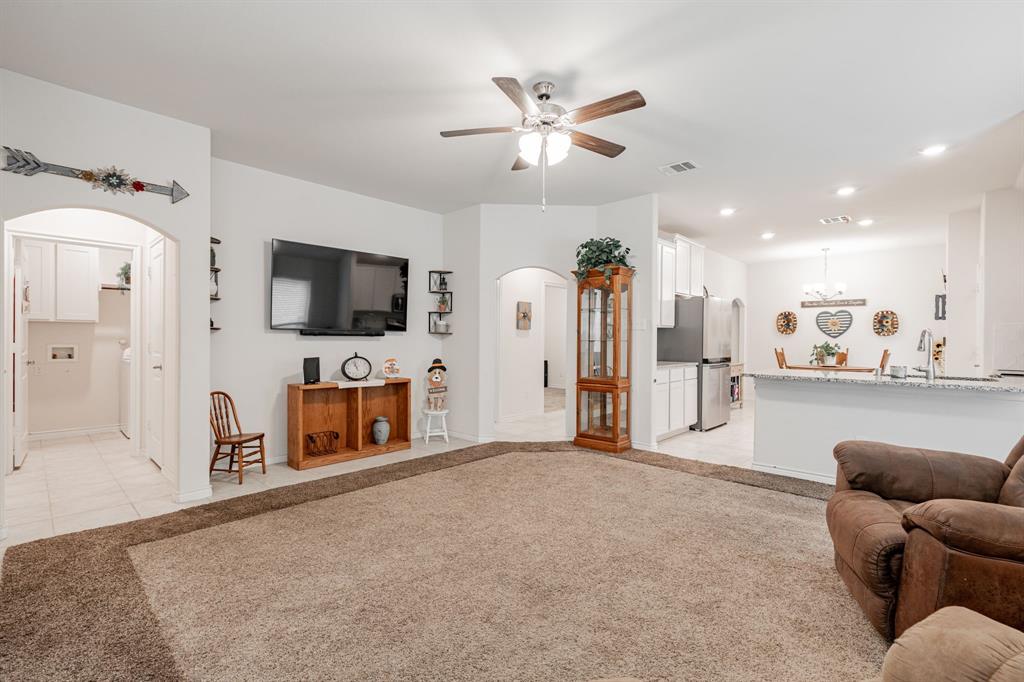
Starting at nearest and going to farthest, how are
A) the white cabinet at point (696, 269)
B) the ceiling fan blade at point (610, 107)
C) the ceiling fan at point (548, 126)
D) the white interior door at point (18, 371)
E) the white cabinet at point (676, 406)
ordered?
1. the ceiling fan blade at point (610, 107)
2. the ceiling fan at point (548, 126)
3. the white interior door at point (18, 371)
4. the white cabinet at point (676, 406)
5. the white cabinet at point (696, 269)

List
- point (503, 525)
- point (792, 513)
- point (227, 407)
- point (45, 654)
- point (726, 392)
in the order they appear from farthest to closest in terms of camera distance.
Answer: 1. point (726, 392)
2. point (227, 407)
3. point (792, 513)
4. point (503, 525)
5. point (45, 654)

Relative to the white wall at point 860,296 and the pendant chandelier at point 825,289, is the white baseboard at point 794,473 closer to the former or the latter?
the pendant chandelier at point 825,289

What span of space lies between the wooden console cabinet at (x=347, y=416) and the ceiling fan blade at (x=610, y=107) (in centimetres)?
329

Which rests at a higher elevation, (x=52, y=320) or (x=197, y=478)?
(x=52, y=320)

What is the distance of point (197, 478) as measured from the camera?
3.60 meters

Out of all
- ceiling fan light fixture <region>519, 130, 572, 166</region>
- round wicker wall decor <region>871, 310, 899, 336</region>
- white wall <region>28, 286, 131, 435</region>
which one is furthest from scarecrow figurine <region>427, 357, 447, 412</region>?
round wicker wall decor <region>871, 310, 899, 336</region>

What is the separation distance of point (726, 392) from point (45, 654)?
7.05 metres

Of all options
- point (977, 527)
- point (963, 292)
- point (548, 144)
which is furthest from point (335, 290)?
point (963, 292)

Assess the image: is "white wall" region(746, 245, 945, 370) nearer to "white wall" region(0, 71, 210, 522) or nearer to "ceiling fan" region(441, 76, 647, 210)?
"ceiling fan" region(441, 76, 647, 210)

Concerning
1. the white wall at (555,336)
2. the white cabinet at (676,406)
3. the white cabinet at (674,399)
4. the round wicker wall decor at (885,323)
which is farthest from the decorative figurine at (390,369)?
the round wicker wall decor at (885,323)

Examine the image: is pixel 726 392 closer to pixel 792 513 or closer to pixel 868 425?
pixel 868 425

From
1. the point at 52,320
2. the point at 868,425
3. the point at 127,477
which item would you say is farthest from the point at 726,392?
the point at 52,320

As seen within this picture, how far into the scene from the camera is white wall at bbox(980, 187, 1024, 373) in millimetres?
4730

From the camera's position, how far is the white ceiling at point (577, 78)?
237 centimetres
